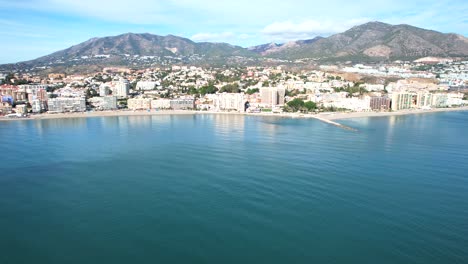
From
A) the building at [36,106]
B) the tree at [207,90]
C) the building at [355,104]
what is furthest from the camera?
the tree at [207,90]

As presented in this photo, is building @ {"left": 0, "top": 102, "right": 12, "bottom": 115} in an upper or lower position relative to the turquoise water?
upper

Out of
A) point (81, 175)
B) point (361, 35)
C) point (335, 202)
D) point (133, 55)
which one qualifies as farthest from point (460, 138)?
point (133, 55)

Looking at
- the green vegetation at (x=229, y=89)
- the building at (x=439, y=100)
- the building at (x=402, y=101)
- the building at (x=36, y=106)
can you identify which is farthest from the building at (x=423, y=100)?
the building at (x=36, y=106)

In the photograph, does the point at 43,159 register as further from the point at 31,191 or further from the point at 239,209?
the point at 239,209

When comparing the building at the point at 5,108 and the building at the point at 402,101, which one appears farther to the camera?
the building at the point at 402,101

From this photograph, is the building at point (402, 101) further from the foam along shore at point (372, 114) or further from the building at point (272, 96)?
the building at point (272, 96)

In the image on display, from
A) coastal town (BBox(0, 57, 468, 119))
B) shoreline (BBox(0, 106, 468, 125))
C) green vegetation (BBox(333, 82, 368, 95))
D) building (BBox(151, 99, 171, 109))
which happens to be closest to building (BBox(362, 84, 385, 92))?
coastal town (BBox(0, 57, 468, 119))

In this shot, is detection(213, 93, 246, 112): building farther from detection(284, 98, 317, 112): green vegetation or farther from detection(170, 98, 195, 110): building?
detection(284, 98, 317, 112): green vegetation
